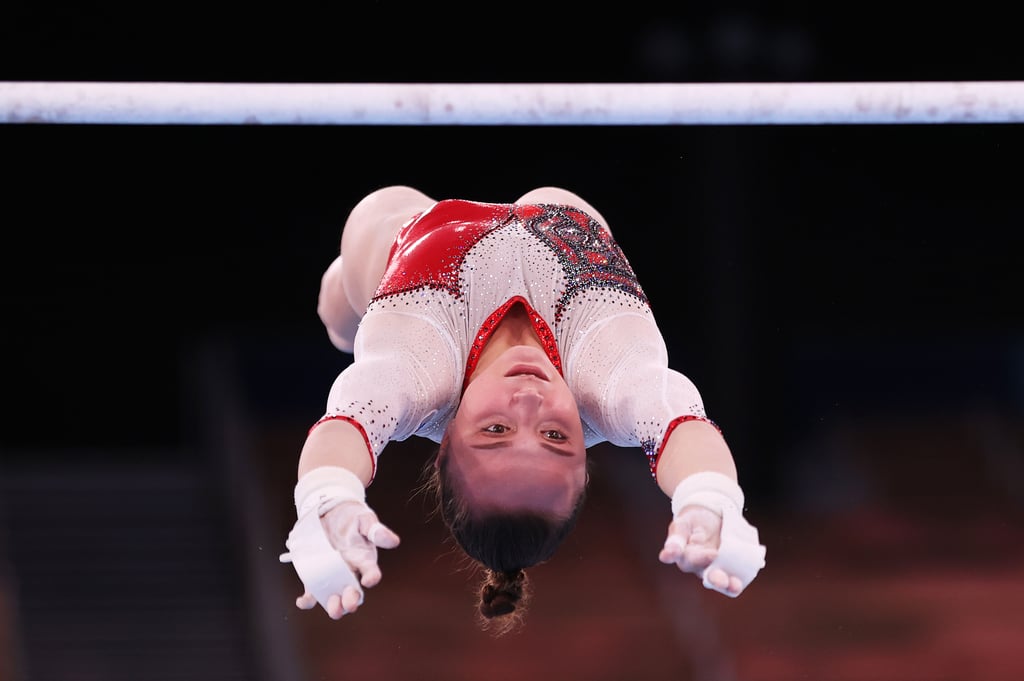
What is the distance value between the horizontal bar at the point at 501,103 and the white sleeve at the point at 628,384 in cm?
60

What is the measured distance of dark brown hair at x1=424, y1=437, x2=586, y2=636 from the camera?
7.07ft

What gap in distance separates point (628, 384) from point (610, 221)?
292 cm

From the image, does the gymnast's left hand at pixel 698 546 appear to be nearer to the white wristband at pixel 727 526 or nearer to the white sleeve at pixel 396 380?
the white wristband at pixel 727 526

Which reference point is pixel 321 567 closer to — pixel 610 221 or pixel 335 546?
pixel 335 546

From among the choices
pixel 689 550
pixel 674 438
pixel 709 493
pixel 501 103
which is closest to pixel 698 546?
pixel 689 550

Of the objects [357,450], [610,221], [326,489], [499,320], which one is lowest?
[326,489]

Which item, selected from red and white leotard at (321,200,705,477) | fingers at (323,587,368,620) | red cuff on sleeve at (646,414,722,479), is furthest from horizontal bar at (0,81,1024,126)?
fingers at (323,587,368,620)

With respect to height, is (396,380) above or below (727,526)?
above

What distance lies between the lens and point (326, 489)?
178 cm

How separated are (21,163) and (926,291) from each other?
14.9ft

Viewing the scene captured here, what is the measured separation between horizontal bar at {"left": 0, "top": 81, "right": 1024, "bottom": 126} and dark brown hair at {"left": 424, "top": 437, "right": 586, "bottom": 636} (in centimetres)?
88

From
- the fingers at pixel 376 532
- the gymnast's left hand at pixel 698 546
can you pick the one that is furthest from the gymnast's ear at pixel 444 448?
the gymnast's left hand at pixel 698 546
